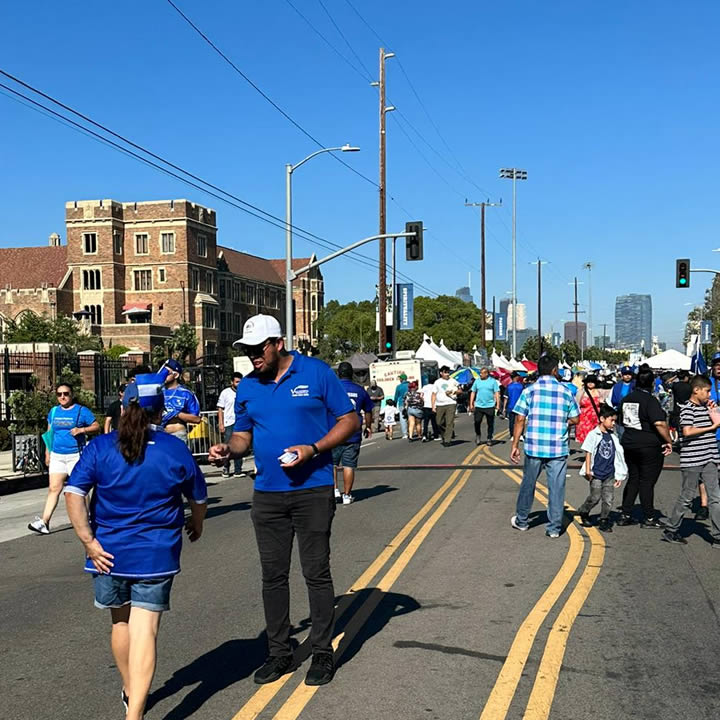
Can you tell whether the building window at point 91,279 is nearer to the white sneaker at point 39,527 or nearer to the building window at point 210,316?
the building window at point 210,316

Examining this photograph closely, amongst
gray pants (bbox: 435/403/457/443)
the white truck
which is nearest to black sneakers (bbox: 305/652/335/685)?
gray pants (bbox: 435/403/457/443)

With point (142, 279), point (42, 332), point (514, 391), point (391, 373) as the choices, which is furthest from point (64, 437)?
point (142, 279)

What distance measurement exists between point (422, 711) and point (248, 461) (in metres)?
15.9

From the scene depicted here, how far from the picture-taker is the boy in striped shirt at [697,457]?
9555mm

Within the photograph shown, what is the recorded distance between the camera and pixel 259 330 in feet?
17.5

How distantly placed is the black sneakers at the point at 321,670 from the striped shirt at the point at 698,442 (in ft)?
18.6

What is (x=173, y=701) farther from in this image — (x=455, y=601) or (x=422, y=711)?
(x=455, y=601)

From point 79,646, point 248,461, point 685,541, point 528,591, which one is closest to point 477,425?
point 248,461

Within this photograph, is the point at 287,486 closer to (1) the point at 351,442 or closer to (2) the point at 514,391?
(1) the point at 351,442

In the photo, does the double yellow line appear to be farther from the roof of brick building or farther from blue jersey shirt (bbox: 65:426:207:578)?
the roof of brick building

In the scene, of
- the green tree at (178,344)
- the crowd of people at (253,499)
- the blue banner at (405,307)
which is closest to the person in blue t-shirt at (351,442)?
the crowd of people at (253,499)

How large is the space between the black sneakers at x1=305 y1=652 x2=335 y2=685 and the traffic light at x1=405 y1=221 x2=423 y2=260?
24.4 m

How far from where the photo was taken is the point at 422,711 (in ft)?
15.7

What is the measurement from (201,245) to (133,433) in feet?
287
